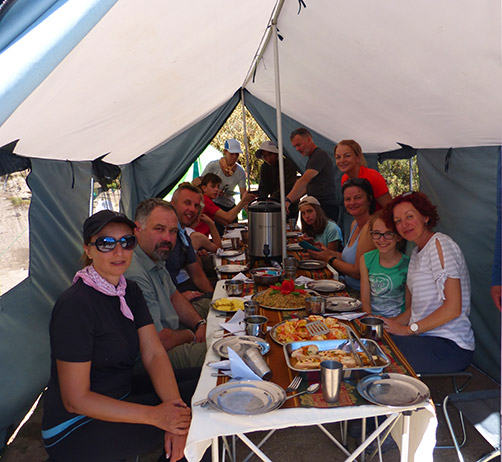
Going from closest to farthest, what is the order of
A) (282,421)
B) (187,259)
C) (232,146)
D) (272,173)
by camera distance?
(282,421)
(187,259)
(272,173)
(232,146)

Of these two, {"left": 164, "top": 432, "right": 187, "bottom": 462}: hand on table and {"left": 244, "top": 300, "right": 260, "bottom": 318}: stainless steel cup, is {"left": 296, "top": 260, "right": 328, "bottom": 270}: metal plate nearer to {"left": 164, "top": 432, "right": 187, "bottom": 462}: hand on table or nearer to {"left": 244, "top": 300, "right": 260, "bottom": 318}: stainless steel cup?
{"left": 244, "top": 300, "right": 260, "bottom": 318}: stainless steel cup

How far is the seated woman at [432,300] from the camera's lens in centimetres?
222

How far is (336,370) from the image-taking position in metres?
1.38

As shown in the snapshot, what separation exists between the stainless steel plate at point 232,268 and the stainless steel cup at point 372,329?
4.44ft

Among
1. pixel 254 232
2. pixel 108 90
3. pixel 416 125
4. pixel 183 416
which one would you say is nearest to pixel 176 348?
pixel 183 416

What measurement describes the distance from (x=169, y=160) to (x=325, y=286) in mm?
4400

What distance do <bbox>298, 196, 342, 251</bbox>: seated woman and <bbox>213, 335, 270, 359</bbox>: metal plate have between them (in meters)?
2.38

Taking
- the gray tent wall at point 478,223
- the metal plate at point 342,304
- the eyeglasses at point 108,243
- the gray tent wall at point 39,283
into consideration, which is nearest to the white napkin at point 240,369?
the eyeglasses at point 108,243

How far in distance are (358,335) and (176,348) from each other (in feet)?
3.41

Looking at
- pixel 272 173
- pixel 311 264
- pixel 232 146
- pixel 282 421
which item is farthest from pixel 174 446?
pixel 232 146

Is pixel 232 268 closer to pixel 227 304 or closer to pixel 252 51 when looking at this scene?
pixel 227 304

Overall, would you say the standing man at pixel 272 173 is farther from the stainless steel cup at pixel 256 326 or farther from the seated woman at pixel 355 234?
the stainless steel cup at pixel 256 326

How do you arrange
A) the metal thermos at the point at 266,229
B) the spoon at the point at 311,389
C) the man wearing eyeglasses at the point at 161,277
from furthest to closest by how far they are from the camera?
the metal thermos at the point at 266,229 → the man wearing eyeglasses at the point at 161,277 → the spoon at the point at 311,389

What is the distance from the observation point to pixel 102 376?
68.8 inches
